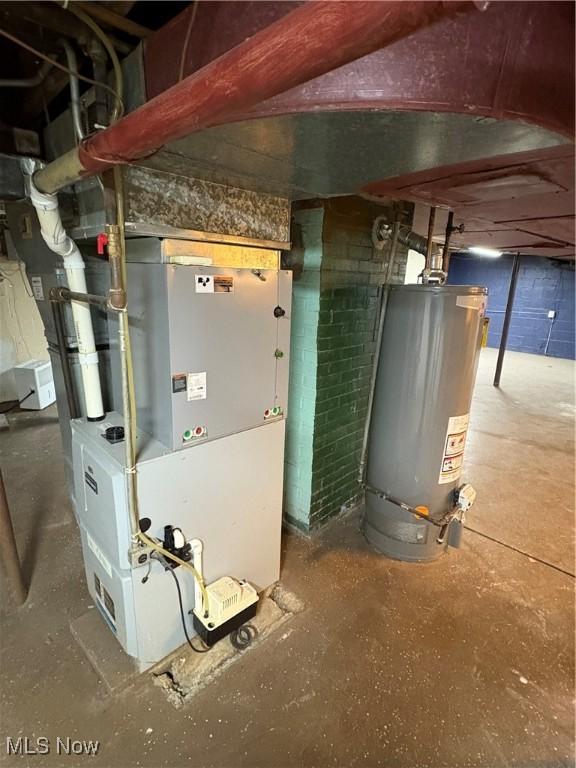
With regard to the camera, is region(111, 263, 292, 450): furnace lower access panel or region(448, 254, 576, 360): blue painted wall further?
region(448, 254, 576, 360): blue painted wall

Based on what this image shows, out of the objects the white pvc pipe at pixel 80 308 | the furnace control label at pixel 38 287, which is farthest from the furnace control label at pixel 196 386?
the furnace control label at pixel 38 287

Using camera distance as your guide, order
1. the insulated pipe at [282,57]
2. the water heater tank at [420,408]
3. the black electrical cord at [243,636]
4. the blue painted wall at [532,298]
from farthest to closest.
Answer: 1. the blue painted wall at [532,298]
2. the water heater tank at [420,408]
3. the black electrical cord at [243,636]
4. the insulated pipe at [282,57]

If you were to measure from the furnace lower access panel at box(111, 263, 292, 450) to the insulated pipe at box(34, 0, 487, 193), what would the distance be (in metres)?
0.53

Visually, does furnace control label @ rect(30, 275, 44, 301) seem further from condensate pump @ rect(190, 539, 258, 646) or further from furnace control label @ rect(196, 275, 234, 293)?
condensate pump @ rect(190, 539, 258, 646)

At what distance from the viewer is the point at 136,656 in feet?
5.03

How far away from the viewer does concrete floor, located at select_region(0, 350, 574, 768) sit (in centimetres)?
134

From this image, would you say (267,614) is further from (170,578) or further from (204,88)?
(204,88)

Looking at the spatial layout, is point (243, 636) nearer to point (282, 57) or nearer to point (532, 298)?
point (282, 57)

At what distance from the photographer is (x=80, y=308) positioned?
159 cm

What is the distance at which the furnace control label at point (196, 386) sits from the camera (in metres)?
1.38

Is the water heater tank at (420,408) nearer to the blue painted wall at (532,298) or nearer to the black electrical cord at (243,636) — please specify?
the black electrical cord at (243,636)

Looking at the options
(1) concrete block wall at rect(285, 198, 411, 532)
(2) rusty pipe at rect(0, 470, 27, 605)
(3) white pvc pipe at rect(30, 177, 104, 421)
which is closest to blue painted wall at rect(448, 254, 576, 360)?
Result: (1) concrete block wall at rect(285, 198, 411, 532)

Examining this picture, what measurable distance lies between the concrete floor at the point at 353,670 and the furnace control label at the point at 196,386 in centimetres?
117

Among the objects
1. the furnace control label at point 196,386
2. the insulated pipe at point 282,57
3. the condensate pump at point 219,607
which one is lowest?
the condensate pump at point 219,607
